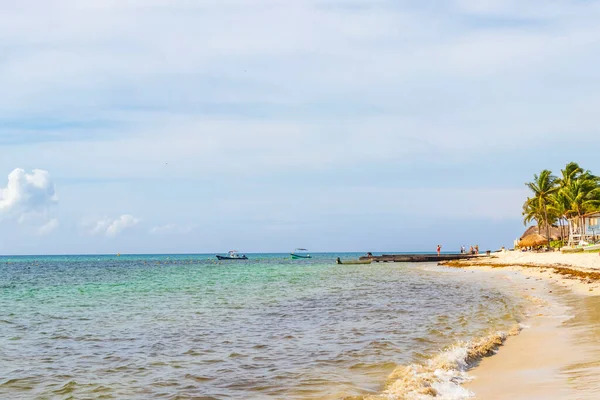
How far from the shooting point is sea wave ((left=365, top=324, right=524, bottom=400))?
887 cm

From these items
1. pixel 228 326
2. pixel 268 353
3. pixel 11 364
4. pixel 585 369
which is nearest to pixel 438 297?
pixel 228 326

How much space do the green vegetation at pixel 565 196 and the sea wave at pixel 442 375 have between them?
60759mm

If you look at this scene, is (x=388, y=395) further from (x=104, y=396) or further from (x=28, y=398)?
(x=28, y=398)

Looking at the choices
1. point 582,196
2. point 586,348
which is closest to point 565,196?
point 582,196

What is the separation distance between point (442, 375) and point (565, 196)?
66.7 metres

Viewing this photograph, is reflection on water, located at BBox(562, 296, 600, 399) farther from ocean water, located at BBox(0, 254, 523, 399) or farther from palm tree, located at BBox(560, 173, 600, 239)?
palm tree, located at BBox(560, 173, 600, 239)

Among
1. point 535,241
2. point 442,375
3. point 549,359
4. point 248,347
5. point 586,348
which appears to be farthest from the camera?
point 535,241

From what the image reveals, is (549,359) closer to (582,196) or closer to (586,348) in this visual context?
(586,348)

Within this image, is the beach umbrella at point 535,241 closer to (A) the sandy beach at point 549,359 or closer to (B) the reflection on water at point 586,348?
(A) the sandy beach at point 549,359

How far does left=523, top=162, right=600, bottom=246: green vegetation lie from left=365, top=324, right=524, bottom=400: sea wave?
2392 inches

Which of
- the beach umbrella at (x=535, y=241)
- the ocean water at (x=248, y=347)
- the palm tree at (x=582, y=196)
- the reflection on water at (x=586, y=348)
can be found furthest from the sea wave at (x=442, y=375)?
the beach umbrella at (x=535, y=241)

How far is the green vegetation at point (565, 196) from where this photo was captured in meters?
67.4

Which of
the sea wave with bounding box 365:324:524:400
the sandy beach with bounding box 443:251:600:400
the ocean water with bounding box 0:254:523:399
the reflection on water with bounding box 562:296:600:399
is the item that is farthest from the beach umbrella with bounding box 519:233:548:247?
the sea wave with bounding box 365:324:524:400

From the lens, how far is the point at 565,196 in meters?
69.1
